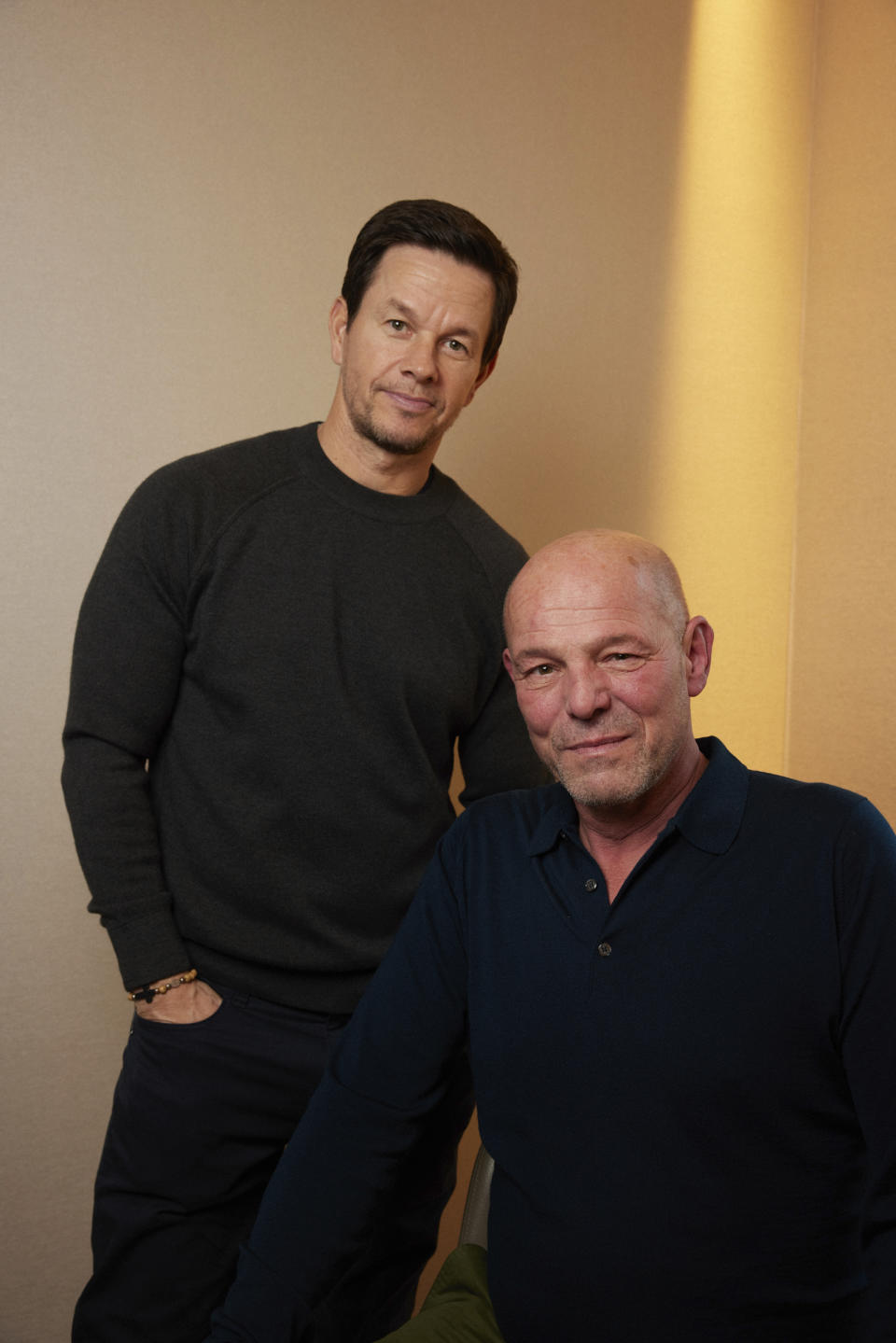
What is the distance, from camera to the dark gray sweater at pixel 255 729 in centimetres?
153

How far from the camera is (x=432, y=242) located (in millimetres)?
1633

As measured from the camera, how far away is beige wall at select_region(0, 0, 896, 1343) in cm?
207

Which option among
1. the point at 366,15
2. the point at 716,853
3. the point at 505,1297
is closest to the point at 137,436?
the point at 366,15

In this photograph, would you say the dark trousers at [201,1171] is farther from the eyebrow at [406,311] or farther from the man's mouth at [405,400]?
the eyebrow at [406,311]


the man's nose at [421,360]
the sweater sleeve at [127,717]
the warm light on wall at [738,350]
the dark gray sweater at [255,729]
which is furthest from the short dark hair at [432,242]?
the warm light on wall at [738,350]

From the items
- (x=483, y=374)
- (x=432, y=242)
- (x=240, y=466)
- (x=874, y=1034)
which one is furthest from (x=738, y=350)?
(x=874, y=1034)

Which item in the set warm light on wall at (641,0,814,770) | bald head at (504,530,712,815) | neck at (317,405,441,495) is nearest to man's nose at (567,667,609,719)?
bald head at (504,530,712,815)

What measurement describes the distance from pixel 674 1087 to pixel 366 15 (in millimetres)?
2106

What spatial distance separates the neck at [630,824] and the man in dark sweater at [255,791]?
1.10ft

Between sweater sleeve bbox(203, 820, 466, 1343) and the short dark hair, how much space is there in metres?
0.82

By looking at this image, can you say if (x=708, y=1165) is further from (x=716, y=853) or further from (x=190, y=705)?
(x=190, y=705)

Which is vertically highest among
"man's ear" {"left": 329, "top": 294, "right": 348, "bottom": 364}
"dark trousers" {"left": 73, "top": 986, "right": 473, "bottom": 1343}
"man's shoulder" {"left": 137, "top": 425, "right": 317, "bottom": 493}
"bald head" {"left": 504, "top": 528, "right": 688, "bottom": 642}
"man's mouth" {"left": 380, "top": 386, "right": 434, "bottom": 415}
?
"man's ear" {"left": 329, "top": 294, "right": 348, "bottom": 364}

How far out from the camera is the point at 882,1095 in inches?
44.5

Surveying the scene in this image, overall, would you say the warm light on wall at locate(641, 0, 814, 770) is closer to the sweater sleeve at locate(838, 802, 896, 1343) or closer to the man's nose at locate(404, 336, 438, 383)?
the man's nose at locate(404, 336, 438, 383)
